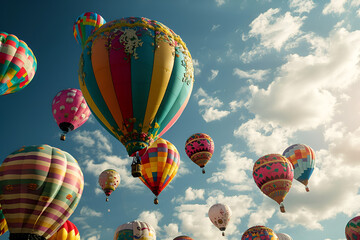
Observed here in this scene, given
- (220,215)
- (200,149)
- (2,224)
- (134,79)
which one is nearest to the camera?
(134,79)

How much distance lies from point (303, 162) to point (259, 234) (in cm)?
823

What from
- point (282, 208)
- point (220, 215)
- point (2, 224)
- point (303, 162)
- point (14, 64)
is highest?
point (14, 64)

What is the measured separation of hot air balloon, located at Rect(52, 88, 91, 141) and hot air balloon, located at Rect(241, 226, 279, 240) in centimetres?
1357

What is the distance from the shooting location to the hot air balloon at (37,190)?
11344 millimetres

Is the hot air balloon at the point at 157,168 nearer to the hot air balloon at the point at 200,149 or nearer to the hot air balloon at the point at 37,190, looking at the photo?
the hot air balloon at the point at 37,190

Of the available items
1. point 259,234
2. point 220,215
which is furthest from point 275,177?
point 220,215

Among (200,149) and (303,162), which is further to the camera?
(303,162)

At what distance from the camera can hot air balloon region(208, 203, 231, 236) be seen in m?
24.5

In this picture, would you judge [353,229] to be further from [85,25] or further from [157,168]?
[85,25]

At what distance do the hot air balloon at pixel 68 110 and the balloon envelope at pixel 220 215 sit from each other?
14070 mm

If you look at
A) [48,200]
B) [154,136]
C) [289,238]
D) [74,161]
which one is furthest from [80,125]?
[289,238]

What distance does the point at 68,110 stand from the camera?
17.4 m

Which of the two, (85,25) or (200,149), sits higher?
(85,25)

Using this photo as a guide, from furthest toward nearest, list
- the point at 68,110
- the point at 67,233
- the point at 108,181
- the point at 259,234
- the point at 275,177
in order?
1. the point at 108,181
2. the point at 259,234
3. the point at 275,177
4. the point at 68,110
5. the point at 67,233
